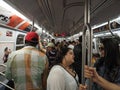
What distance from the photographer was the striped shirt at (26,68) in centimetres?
284

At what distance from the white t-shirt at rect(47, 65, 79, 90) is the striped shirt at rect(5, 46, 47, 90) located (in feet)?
2.03

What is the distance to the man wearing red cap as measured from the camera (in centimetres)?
284

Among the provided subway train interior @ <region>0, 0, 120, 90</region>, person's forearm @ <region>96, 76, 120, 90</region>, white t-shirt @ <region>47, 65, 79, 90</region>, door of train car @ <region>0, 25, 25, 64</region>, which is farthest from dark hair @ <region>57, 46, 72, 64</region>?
door of train car @ <region>0, 25, 25, 64</region>

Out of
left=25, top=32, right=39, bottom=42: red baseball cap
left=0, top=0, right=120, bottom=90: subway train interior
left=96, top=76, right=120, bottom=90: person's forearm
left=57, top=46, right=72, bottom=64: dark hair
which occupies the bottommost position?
left=96, top=76, right=120, bottom=90: person's forearm

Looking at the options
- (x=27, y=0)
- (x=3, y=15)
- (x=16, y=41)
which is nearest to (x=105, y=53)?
(x=27, y=0)

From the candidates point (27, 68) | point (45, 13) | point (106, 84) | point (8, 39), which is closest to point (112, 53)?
point (106, 84)

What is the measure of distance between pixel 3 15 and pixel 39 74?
293 centimetres

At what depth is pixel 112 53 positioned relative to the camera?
2186mm

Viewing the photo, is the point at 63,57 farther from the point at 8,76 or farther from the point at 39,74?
the point at 8,76

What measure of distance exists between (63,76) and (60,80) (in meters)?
0.06

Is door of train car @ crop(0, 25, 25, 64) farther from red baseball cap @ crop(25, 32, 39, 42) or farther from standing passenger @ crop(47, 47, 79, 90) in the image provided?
standing passenger @ crop(47, 47, 79, 90)

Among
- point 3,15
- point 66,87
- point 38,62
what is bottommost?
point 66,87

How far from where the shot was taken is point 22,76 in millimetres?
2836

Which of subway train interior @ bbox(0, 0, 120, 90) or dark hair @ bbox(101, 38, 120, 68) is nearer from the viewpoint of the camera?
dark hair @ bbox(101, 38, 120, 68)
